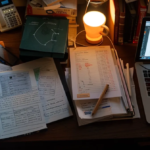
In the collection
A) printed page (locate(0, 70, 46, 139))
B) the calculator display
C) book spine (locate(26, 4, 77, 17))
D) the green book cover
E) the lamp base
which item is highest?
the calculator display

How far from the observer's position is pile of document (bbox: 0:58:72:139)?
73 centimetres

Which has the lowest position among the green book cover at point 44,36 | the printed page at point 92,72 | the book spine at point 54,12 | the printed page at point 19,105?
the printed page at point 19,105

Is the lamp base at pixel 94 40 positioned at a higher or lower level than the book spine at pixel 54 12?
lower

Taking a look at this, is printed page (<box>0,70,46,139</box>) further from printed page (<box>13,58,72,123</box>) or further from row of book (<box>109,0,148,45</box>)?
row of book (<box>109,0,148,45</box>)

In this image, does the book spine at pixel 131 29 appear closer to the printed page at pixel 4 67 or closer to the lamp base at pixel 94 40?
the lamp base at pixel 94 40

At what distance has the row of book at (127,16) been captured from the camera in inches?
34.7

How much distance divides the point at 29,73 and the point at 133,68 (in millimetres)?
454

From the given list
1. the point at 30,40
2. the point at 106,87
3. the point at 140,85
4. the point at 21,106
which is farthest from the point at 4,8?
the point at 140,85

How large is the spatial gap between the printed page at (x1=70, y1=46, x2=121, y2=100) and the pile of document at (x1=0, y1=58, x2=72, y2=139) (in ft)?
0.24

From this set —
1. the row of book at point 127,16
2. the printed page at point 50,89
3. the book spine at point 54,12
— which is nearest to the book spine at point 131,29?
the row of book at point 127,16

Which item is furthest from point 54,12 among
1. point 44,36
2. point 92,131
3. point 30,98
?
point 92,131

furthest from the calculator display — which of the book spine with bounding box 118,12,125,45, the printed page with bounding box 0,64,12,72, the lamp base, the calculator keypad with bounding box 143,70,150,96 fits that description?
the calculator keypad with bounding box 143,70,150,96

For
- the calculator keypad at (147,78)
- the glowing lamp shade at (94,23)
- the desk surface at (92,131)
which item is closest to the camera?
the desk surface at (92,131)

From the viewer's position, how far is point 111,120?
75 cm
